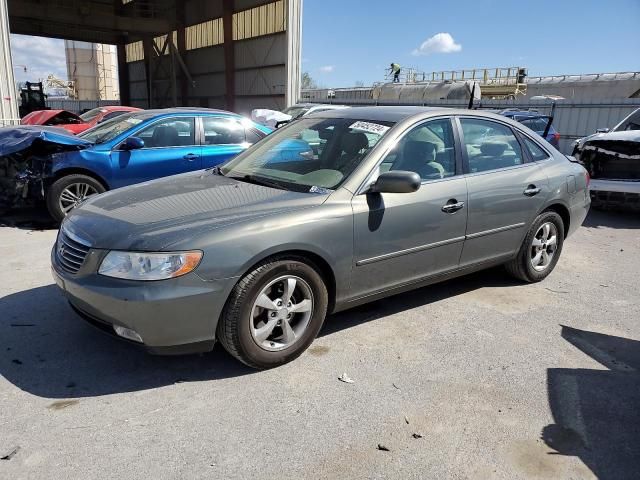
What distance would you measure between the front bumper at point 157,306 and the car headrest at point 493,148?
250 cm

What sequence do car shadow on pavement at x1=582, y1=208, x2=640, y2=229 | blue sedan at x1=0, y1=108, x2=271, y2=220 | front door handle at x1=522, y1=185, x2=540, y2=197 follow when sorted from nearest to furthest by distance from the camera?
front door handle at x1=522, y1=185, x2=540, y2=197
blue sedan at x1=0, y1=108, x2=271, y2=220
car shadow on pavement at x1=582, y1=208, x2=640, y2=229

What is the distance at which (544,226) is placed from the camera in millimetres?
4699

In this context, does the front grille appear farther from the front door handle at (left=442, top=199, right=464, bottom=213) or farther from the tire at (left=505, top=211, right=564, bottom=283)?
the tire at (left=505, top=211, right=564, bottom=283)

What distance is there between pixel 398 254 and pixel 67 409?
224 cm

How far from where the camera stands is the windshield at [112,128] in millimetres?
6758

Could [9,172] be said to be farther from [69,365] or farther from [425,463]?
[425,463]

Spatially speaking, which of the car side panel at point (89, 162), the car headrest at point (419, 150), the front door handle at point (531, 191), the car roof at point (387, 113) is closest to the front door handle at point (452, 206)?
the car headrest at point (419, 150)

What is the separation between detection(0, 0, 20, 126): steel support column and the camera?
14.5 metres

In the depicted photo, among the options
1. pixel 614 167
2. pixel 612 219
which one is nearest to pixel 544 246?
pixel 614 167

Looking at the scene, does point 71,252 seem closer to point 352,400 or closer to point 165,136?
point 352,400

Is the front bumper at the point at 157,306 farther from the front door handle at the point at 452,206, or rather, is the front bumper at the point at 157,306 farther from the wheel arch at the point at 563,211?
the wheel arch at the point at 563,211

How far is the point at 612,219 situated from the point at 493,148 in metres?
5.28

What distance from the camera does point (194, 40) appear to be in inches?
1170

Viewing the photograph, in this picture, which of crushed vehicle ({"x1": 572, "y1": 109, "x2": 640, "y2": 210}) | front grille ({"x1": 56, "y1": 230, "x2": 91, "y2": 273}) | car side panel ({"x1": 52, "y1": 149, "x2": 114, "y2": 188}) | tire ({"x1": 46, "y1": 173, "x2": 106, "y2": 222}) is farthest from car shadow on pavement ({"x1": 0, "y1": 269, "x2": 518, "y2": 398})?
crushed vehicle ({"x1": 572, "y1": 109, "x2": 640, "y2": 210})
